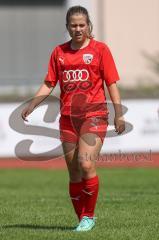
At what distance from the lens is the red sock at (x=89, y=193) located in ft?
27.6

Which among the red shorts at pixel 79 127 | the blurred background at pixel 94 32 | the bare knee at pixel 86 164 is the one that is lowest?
the blurred background at pixel 94 32

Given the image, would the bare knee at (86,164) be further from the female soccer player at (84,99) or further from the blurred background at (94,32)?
the blurred background at (94,32)

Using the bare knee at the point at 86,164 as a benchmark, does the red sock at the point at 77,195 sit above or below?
below

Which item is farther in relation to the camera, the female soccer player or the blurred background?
the blurred background

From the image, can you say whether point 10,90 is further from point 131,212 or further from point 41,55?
point 131,212

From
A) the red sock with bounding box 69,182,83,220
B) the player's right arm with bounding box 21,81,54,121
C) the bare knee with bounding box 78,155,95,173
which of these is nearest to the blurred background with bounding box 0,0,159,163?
the player's right arm with bounding box 21,81,54,121

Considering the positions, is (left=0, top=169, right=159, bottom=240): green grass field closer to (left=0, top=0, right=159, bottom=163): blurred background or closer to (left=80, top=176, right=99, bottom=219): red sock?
(left=80, top=176, right=99, bottom=219): red sock

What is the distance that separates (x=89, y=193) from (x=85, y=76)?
1.14 meters

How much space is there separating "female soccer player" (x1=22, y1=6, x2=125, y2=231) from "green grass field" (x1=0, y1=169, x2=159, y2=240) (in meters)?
0.38

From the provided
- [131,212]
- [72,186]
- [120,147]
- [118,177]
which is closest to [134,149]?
[120,147]

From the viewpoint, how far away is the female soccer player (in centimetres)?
833

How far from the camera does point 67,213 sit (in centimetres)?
1024

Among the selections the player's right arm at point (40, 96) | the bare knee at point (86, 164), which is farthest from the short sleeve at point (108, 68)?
the bare knee at point (86, 164)

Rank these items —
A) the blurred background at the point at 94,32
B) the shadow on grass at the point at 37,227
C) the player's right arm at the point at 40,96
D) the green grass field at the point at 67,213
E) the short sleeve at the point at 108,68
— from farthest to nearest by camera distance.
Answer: the blurred background at the point at 94,32 < the shadow on grass at the point at 37,227 < the player's right arm at the point at 40,96 < the short sleeve at the point at 108,68 < the green grass field at the point at 67,213
